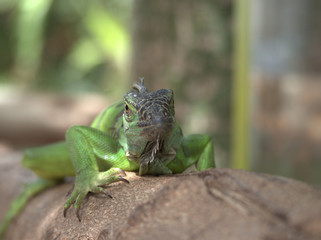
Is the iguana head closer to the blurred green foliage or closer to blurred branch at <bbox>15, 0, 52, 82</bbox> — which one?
the blurred green foliage

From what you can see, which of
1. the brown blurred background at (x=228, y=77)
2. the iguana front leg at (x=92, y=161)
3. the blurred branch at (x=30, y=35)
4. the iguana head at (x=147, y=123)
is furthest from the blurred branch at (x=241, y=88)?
the blurred branch at (x=30, y=35)

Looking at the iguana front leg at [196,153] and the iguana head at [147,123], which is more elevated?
the iguana head at [147,123]

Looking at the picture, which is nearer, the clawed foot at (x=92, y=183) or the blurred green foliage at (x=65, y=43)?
the clawed foot at (x=92, y=183)

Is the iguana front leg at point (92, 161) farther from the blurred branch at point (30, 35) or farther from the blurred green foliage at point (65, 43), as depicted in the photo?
the blurred branch at point (30, 35)

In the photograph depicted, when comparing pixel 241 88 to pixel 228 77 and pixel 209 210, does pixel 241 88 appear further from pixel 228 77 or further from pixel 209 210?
pixel 209 210

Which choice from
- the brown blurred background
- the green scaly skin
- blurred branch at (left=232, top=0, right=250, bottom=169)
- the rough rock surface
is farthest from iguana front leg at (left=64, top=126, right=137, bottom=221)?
blurred branch at (left=232, top=0, right=250, bottom=169)

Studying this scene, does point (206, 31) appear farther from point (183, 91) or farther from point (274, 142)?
point (274, 142)

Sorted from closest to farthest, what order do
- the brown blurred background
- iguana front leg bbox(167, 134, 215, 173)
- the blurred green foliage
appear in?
iguana front leg bbox(167, 134, 215, 173), the brown blurred background, the blurred green foliage
